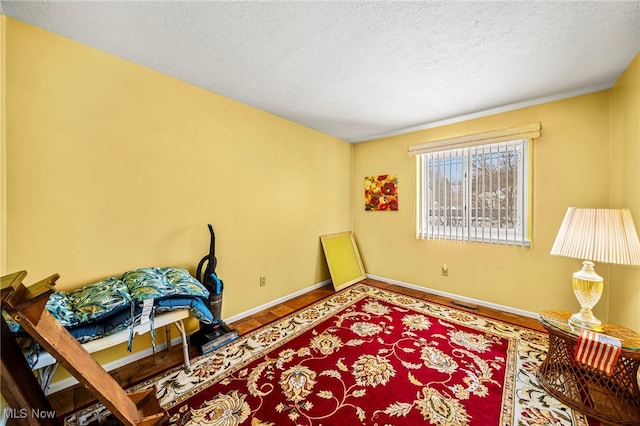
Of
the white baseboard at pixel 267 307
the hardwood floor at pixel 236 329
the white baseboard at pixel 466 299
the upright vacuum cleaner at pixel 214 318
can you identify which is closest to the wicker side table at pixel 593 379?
the hardwood floor at pixel 236 329

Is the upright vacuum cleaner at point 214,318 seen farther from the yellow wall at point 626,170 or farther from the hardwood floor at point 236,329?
the yellow wall at point 626,170

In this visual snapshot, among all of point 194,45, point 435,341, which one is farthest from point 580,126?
point 194,45

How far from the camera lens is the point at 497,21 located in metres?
1.46

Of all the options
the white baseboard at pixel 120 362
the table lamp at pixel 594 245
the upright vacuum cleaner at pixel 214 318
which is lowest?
the white baseboard at pixel 120 362

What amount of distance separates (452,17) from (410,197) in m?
2.40

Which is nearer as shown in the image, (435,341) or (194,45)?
(194,45)

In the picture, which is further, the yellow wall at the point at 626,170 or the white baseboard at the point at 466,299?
the white baseboard at the point at 466,299

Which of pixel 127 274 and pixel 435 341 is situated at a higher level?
pixel 127 274

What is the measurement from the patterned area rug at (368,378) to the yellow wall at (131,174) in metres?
0.85

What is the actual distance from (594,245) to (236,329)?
Result: 3.13 meters

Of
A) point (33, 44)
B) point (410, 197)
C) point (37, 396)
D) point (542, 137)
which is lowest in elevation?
point (37, 396)

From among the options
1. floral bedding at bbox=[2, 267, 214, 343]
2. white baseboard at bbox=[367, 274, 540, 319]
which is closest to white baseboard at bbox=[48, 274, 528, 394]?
white baseboard at bbox=[367, 274, 540, 319]

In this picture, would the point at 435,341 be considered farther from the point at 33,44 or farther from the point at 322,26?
the point at 33,44

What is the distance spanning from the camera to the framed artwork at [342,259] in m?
3.63
